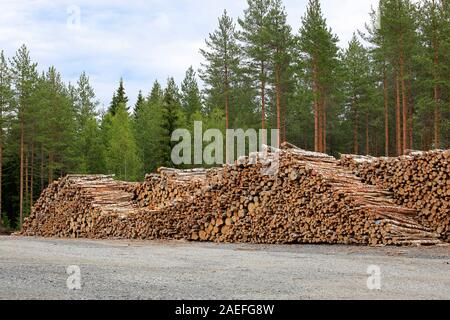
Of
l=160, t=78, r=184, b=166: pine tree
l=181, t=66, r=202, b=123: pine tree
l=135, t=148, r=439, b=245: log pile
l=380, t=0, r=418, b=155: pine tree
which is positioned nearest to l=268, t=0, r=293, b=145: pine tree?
l=380, t=0, r=418, b=155: pine tree

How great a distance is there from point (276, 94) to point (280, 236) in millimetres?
26696

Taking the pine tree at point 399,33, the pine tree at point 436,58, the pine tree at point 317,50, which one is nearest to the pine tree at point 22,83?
the pine tree at point 317,50

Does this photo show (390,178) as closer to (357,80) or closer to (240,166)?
(240,166)

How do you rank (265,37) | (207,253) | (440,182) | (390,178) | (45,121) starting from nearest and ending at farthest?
1. (207,253)
2. (440,182)
3. (390,178)
4. (265,37)
5. (45,121)

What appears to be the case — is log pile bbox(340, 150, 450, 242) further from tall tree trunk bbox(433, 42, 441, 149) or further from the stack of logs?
tall tree trunk bbox(433, 42, 441, 149)

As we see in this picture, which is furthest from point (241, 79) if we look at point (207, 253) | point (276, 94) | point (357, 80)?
point (207, 253)

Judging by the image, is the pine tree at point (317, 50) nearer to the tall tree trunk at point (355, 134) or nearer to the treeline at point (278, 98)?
the treeline at point (278, 98)

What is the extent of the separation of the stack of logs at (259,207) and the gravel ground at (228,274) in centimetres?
136

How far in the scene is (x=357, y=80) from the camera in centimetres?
4916

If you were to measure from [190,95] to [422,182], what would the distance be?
5439cm

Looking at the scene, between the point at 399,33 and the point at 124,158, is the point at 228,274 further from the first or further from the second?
the point at 124,158

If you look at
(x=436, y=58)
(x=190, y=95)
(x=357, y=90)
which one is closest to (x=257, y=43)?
(x=436, y=58)

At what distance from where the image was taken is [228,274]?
7711 millimetres

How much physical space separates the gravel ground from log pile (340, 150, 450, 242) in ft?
5.20
